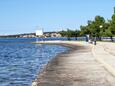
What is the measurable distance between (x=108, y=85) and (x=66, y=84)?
2428 mm

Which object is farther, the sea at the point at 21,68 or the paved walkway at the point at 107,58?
the paved walkway at the point at 107,58

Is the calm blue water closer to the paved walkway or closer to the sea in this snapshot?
the sea

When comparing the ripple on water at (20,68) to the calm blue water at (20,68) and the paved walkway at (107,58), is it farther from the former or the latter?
the paved walkway at (107,58)

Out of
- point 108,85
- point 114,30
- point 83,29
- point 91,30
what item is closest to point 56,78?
point 108,85

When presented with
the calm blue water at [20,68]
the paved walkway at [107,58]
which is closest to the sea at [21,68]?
the calm blue water at [20,68]

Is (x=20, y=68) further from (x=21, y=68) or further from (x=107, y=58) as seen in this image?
(x=107, y=58)

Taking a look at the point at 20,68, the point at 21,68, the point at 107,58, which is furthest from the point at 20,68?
the point at 107,58

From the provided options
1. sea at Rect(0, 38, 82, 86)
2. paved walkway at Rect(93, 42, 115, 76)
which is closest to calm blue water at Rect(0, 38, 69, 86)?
sea at Rect(0, 38, 82, 86)

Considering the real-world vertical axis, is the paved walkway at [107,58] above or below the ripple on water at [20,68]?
above

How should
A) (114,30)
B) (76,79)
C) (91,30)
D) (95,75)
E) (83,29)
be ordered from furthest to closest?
(83,29) < (91,30) < (114,30) < (95,75) < (76,79)

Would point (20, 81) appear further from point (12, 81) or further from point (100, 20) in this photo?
point (100, 20)

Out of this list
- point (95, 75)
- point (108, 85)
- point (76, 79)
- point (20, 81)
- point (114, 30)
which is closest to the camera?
point (108, 85)

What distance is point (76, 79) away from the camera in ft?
76.2

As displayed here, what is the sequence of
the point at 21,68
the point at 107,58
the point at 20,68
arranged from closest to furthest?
the point at 107,58 → the point at 21,68 → the point at 20,68
